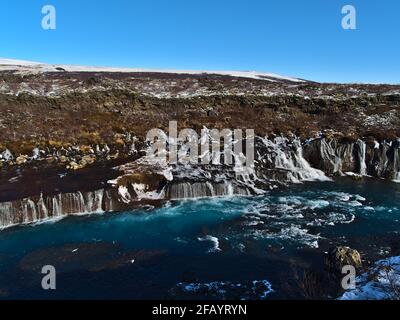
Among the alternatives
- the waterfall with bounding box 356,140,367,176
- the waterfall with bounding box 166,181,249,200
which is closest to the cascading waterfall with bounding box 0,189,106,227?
the waterfall with bounding box 166,181,249,200

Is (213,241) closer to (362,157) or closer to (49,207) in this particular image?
(49,207)

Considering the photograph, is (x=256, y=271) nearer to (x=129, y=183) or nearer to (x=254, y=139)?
(x=129, y=183)

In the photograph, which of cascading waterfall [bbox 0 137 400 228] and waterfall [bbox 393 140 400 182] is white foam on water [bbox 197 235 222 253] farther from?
waterfall [bbox 393 140 400 182]

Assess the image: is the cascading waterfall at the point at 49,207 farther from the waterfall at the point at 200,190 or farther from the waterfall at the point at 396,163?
the waterfall at the point at 396,163

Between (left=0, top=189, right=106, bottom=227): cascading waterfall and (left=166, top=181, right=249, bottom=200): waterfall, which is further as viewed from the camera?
(left=166, top=181, right=249, bottom=200): waterfall

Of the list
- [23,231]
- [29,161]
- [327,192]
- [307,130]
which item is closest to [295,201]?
[327,192]

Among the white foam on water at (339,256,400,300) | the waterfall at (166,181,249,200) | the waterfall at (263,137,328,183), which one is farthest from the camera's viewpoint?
the waterfall at (263,137,328,183)

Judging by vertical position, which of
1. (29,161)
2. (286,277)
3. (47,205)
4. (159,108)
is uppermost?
(159,108)

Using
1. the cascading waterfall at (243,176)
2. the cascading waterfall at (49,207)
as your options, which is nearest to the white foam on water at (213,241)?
the cascading waterfall at (243,176)

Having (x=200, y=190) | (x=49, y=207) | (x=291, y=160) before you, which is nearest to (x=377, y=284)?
(x=200, y=190)

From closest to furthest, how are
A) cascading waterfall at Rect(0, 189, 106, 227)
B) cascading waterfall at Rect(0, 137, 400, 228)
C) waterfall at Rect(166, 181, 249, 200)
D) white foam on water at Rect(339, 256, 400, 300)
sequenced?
white foam on water at Rect(339, 256, 400, 300), cascading waterfall at Rect(0, 189, 106, 227), cascading waterfall at Rect(0, 137, 400, 228), waterfall at Rect(166, 181, 249, 200)

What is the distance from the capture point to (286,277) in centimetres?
2130

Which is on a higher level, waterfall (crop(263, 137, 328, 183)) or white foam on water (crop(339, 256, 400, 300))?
waterfall (crop(263, 137, 328, 183))
